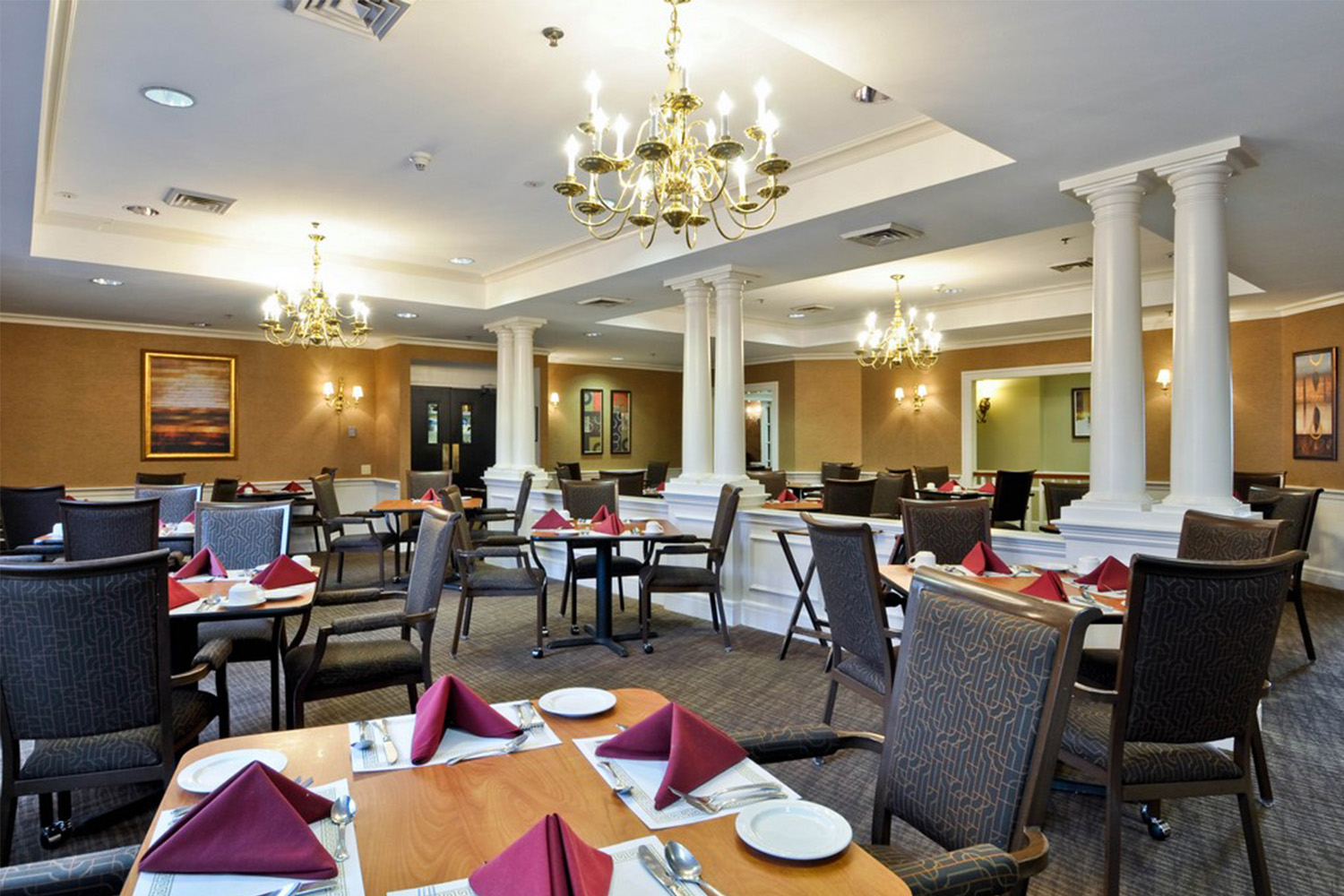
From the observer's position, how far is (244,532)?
3846 mm

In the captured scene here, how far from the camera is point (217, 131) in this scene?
12.8 ft

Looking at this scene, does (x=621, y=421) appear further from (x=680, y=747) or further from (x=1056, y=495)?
(x=680, y=747)

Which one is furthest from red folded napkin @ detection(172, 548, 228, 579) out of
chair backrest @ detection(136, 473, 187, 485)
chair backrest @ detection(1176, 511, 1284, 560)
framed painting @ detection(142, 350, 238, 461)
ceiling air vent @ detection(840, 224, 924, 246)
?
framed painting @ detection(142, 350, 238, 461)

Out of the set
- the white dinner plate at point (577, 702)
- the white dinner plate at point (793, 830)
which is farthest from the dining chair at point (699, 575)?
the white dinner plate at point (793, 830)

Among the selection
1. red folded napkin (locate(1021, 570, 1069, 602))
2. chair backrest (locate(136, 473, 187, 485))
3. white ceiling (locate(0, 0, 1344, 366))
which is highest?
white ceiling (locate(0, 0, 1344, 366))

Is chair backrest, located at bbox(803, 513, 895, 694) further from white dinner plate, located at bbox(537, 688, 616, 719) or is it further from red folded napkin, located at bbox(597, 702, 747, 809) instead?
red folded napkin, located at bbox(597, 702, 747, 809)

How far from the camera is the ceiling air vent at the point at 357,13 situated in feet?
8.89

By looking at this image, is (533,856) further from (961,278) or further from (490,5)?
(961,278)

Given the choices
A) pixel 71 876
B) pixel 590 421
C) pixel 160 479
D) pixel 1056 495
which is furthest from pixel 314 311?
pixel 590 421

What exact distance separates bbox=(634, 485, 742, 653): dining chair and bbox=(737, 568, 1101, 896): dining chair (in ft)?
10.1

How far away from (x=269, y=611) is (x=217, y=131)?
269cm

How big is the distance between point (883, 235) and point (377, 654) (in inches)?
144

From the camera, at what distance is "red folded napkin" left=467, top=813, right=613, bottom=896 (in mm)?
893

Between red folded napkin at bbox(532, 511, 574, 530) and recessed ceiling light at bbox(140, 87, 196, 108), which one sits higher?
recessed ceiling light at bbox(140, 87, 196, 108)
